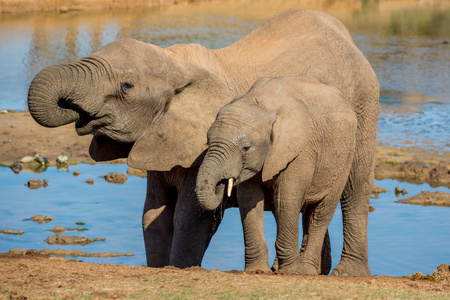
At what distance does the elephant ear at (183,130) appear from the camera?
5219 millimetres

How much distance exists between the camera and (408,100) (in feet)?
49.6

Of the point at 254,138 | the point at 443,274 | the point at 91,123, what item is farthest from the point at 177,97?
the point at 443,274

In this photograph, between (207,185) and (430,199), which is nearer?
(207,185)

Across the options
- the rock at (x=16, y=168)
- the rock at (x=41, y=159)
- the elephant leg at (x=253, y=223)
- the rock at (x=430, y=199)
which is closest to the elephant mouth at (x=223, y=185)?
the elephant leg at (x=253, y=223)

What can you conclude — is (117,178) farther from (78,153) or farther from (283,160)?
→ (283,160)

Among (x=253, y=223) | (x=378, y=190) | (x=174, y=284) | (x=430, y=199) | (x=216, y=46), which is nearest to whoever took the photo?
(x=174, y=284)

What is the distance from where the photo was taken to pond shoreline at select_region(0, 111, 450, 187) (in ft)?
33.4

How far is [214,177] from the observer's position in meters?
4.53

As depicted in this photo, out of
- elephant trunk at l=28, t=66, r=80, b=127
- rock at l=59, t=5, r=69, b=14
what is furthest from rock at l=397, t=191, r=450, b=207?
rock at l=59, t=5, r=69, b=14

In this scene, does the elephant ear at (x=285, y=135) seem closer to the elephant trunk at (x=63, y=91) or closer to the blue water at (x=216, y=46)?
the elephant trunk at (x=63, y=91)

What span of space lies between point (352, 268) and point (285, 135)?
6.04 feet

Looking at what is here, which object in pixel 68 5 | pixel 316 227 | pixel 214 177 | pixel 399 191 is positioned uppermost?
pixel 214 177

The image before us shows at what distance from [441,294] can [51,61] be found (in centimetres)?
1572

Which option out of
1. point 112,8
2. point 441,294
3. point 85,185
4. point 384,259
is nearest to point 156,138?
point 441,294
